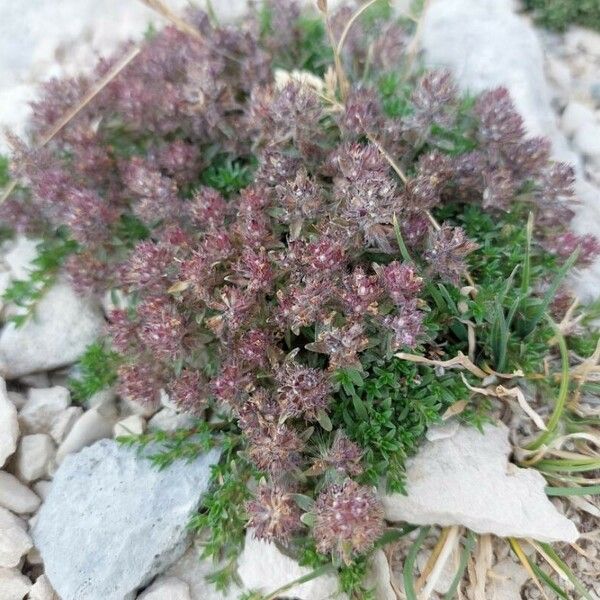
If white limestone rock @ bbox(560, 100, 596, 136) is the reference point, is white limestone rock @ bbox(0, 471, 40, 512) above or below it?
below

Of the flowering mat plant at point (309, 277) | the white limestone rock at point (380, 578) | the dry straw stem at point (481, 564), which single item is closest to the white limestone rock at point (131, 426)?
the flowering mat plant at point (309, 277)

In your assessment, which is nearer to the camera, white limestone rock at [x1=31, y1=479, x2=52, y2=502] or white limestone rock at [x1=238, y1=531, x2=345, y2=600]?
white limestone rock at [x1=238, y1=531, x2=345, y2=600]

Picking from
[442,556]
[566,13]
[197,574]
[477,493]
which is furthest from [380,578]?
[566,13]

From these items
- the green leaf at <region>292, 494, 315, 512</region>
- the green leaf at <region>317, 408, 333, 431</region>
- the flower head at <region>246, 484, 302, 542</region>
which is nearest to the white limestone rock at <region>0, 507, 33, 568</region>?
the flower head at <region>246, 484, 302, 542</region>

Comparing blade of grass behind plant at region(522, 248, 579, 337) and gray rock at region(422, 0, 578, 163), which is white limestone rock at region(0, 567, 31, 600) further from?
gray rock at region(422, 0, 578, 163)

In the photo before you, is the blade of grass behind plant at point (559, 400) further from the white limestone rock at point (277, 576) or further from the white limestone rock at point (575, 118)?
the white limestone rock at point (575, 118)

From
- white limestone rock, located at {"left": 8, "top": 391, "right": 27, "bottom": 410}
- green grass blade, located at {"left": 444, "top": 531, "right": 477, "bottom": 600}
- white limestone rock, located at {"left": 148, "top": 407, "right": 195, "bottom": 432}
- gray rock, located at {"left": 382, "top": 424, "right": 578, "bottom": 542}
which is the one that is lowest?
green grass blade, located at {"left": 444, "top": 531, "right": 477, "bottom": 600}

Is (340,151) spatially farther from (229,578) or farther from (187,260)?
→ (229,578)

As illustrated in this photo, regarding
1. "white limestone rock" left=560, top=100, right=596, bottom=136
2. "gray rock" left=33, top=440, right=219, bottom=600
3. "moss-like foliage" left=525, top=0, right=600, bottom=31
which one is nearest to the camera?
"gray rock" left=33, top=440, right=219, bottom=600
